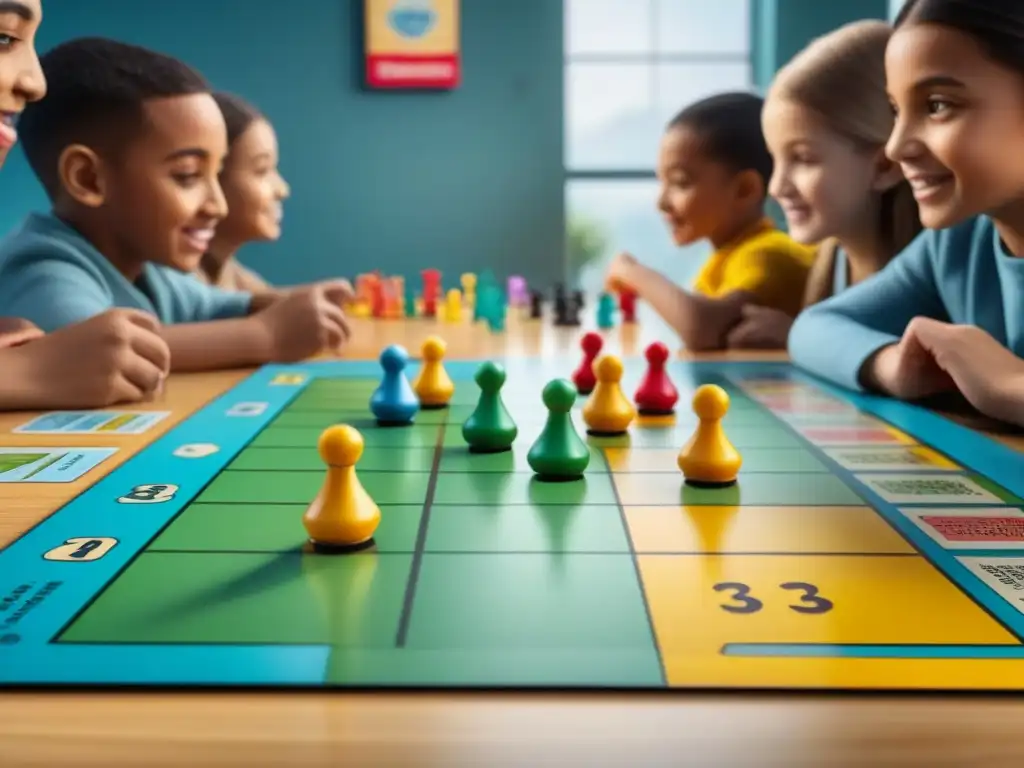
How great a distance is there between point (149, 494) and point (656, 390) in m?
0.53

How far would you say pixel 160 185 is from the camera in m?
1.33

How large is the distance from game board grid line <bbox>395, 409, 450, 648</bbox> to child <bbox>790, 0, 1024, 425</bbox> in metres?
0.48

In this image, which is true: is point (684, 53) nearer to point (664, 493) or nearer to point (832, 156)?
point (832, 156)

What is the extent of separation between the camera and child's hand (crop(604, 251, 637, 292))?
6.19 ft

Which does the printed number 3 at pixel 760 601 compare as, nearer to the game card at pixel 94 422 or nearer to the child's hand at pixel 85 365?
the game card at pixel 94 422

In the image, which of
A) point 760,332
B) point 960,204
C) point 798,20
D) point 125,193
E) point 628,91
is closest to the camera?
point 960,204

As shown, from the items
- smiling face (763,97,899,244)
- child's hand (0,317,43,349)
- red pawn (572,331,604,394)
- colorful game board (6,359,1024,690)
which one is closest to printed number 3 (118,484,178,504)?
colorful game board (6,359,1024,690)

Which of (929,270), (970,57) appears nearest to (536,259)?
(929,270)

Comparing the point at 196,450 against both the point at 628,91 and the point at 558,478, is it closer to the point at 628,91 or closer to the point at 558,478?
the point at 558,478

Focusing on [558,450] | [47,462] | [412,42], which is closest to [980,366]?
[558,450]

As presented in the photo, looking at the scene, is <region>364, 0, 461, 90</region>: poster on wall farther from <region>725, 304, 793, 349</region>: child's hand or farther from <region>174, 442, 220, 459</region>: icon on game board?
<region>174, 442, 220, 459</region>: icon on game board

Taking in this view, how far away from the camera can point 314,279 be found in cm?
354

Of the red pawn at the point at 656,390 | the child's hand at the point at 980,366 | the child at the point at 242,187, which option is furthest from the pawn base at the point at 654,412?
the child at the point at 242,187

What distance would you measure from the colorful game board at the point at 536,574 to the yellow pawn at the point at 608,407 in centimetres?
4
